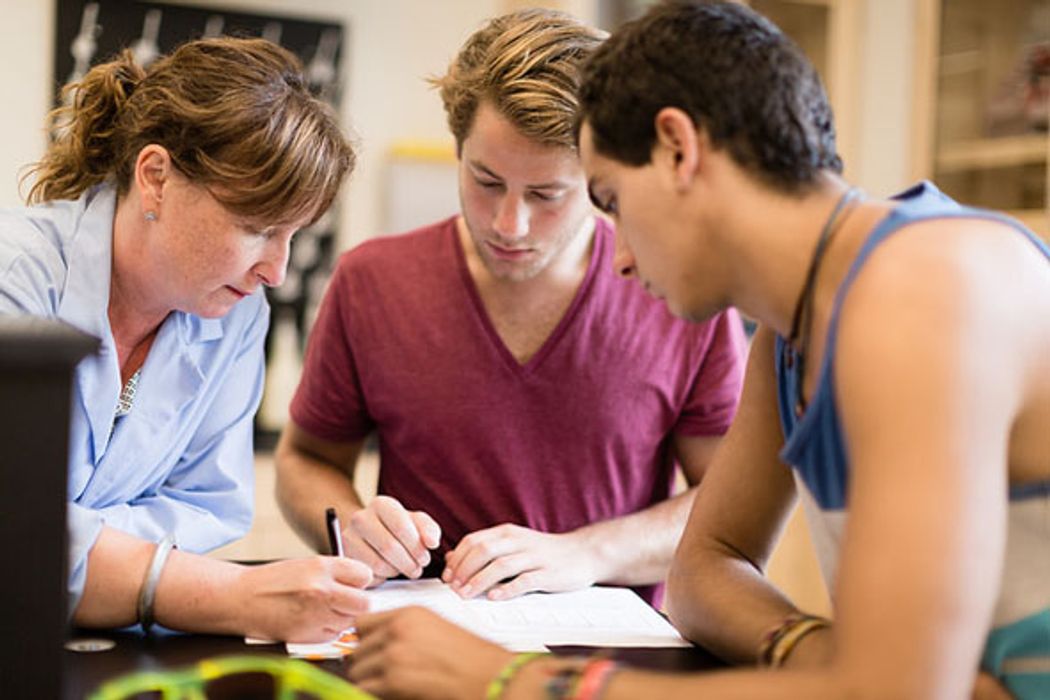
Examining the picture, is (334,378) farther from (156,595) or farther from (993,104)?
(993,104)

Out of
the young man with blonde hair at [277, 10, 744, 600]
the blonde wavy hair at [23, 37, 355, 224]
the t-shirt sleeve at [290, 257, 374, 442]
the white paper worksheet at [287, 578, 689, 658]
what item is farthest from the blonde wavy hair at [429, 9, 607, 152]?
the white paper worksheet at [287, 578, 689, 658]

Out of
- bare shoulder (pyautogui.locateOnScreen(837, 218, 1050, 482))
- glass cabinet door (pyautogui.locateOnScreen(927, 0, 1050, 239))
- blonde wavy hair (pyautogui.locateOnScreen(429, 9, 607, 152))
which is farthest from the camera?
glass cabinet door (pyautogui.locateOnScreen(927, 0, 1050, 239))

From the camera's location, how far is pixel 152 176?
1461mm

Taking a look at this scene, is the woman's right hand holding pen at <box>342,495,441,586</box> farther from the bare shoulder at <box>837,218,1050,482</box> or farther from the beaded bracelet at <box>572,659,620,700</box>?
the bare shoulder at <box>837,218,1050,482</box>

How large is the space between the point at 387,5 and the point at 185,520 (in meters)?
2.30

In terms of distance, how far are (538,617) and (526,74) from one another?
68cm

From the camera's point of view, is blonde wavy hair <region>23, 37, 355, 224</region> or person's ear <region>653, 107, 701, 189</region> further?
blonde wavy hair <region>23, 37, 355, 224</region>

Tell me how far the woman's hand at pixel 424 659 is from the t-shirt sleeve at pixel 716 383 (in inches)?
32.8

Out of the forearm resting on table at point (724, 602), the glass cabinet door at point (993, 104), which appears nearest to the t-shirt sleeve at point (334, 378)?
the forearm resting on table at point (724, 602)

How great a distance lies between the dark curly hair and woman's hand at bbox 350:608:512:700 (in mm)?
409

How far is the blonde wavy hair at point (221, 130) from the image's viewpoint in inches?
55.5

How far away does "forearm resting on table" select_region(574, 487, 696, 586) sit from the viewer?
1.59m

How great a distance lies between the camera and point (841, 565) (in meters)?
→ 0.83

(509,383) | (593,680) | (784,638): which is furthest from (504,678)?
(509,383)
